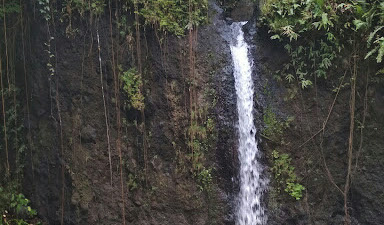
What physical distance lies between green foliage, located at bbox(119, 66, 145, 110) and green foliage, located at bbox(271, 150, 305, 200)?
2.46 meters

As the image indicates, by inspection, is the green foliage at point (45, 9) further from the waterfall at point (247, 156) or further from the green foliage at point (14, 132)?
the waterfall at point (247, 156)

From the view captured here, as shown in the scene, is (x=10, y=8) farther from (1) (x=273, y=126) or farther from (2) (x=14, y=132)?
(1) (x=273, y=126)

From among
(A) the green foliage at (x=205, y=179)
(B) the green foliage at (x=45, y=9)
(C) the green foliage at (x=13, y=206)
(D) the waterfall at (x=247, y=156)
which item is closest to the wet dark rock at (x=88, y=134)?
(C) the green foliage at (x=13, y=206)

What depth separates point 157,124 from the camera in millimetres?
5898

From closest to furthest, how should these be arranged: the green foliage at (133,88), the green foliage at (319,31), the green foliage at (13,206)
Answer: the green foliage at (319,31), the green foliage at (133,88), the green foliage at (13,206)

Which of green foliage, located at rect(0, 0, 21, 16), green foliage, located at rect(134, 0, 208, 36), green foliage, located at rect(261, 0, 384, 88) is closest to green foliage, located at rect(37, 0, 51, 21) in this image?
green foliage, located at rect(0, 0, 21, 16)

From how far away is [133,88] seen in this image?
600cm

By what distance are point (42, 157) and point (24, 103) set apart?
1.10 meters

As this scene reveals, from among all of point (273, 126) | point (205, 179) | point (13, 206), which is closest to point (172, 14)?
point (273, 126)

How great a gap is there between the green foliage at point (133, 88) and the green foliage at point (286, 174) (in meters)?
2.46

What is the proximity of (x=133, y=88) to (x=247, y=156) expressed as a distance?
229 cm

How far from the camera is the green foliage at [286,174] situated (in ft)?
18.3

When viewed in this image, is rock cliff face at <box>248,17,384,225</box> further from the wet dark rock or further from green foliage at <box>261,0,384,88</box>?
the wet dark rock

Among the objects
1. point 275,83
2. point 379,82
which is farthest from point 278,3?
point 379,82
